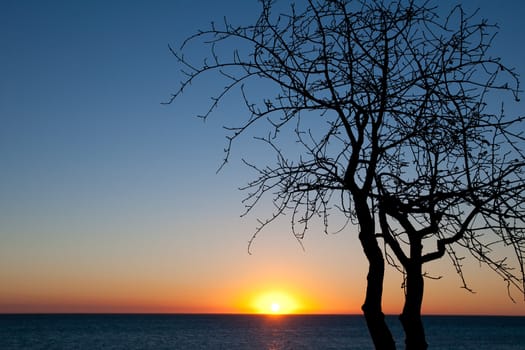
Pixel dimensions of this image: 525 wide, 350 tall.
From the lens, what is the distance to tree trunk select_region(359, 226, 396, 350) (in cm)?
Result: 365

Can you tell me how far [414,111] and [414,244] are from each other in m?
0.84

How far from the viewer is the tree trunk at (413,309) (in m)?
3.77

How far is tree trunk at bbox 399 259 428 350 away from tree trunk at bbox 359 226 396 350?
172 millimetres

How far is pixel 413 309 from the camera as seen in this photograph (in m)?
3.76

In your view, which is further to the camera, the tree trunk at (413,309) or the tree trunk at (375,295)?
the tree trunk at (413,309)

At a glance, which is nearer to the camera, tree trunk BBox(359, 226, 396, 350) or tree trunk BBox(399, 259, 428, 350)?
tree trunk BBox(359, 226, 396, 350)

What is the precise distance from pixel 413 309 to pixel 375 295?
0.29m

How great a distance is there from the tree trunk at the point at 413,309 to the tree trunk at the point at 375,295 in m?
0.17

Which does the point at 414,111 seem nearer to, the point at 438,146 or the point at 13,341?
the point at 438,146

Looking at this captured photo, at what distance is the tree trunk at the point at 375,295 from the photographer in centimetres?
365

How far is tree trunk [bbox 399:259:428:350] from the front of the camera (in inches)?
148

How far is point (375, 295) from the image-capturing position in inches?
144

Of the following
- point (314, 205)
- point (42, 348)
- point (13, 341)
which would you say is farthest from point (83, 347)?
point (314, 205)

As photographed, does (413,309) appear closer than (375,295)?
No
